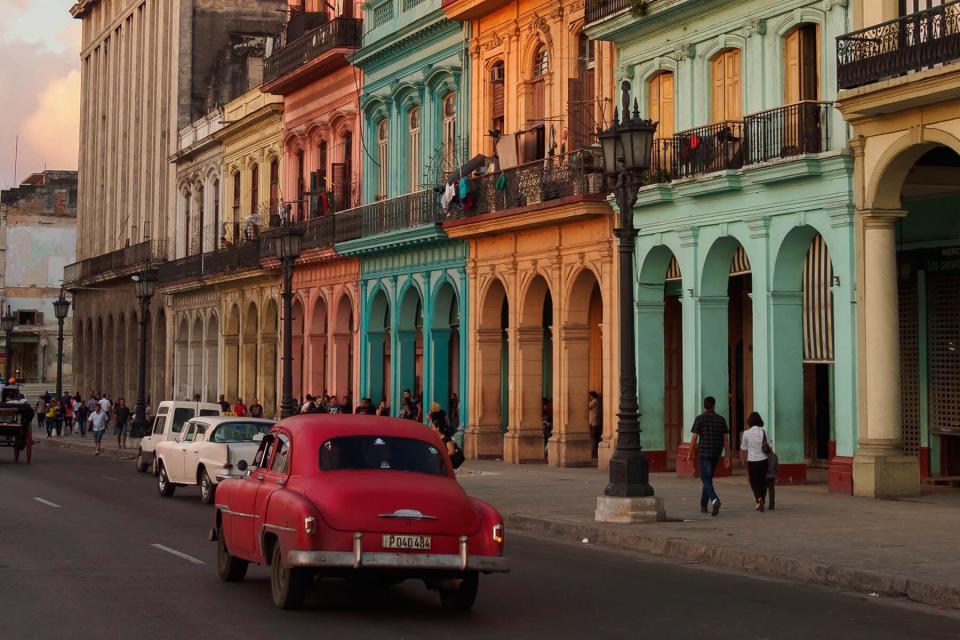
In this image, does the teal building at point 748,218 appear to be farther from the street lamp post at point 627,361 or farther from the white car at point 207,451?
the white car at point 207,451

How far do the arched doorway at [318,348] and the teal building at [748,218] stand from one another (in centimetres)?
1834

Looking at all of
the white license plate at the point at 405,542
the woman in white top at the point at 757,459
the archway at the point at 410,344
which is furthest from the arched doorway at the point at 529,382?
the white license plate at the point at 405,542

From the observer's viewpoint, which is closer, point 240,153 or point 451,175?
point 451,175

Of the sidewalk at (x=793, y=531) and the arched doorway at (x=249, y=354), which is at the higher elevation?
the arched doorway at (x=249, y=354)

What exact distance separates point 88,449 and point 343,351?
8736 millimetres

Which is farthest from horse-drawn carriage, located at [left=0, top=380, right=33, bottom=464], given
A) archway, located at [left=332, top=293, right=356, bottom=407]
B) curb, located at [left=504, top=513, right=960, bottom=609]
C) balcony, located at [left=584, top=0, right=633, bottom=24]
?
curb, located at [left=504, top=513, right=960, bottom=609]

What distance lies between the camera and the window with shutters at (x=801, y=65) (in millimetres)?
27344

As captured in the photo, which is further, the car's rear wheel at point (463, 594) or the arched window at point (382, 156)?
the arched window at point (382, 156)

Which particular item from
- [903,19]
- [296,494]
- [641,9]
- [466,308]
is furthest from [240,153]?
[296,494]

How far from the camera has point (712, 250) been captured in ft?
97.8

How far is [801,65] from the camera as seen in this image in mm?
27516

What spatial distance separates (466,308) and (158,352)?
30352 mm

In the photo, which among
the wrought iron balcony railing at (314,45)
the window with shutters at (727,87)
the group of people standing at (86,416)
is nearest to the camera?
the window with shutters at (727,87)

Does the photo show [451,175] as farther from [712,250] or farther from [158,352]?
[158,352]
